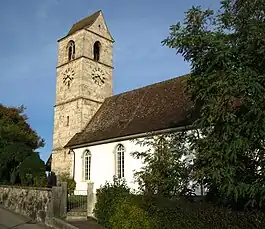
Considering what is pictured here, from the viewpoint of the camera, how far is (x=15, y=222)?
1473 centimetres

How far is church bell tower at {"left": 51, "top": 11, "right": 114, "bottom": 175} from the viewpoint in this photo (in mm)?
29922

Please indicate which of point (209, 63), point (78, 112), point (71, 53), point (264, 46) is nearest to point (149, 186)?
point (209, 63)

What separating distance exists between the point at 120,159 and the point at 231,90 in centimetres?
1577

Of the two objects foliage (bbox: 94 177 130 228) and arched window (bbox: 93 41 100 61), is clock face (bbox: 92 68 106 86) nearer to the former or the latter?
→ arched window (bbox: 93 41 100 61)

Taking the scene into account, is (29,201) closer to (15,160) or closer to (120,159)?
(15,160)

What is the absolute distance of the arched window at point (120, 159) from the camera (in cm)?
2289

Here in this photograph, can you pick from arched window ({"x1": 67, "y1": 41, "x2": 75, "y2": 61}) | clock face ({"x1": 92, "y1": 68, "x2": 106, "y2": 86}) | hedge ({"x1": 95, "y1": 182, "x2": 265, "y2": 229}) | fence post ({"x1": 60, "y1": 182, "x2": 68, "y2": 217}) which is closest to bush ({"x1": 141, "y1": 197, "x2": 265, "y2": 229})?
hedge ({"x1": 95, "y1": 182, "x2": 265, "y2": 229})

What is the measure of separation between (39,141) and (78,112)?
8972 millimetres

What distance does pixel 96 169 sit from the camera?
2448 cm

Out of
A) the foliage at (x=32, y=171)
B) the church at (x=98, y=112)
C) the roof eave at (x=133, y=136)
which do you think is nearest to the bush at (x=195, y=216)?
the roof eave at (x=133, y=136)

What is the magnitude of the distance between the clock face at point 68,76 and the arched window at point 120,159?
1110 cm

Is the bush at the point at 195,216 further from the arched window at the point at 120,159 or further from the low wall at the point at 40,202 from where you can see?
the arched window at the point at 120,159

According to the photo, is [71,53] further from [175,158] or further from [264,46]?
[264,46]

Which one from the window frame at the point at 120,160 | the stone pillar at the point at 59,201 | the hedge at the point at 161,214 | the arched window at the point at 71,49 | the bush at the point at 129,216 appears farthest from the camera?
the arched window at the point at 71,49
